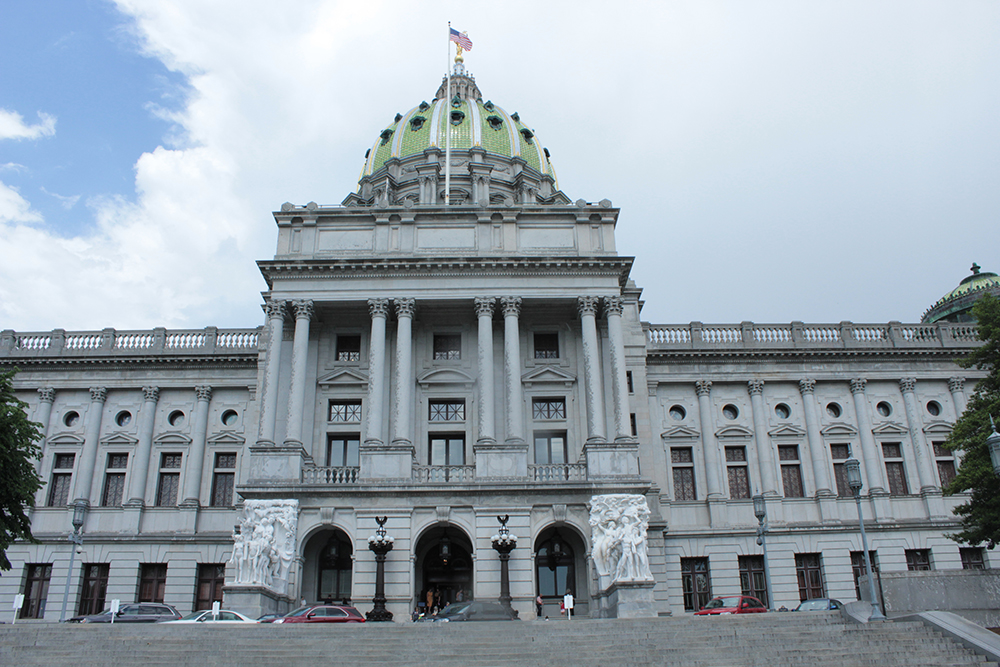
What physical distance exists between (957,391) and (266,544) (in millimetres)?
37493

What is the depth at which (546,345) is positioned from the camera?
40.9m

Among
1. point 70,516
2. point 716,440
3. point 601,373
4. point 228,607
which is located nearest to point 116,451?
point 70,516

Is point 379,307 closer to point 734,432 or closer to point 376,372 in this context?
point 376,372

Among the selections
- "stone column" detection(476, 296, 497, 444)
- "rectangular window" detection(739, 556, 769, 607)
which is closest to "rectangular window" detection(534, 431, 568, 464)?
"stone column" detection(476, 296, 497, 444)

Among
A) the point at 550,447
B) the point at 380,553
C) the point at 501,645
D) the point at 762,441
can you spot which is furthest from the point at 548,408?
the point at 501,645

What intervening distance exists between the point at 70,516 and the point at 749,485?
35.0 m

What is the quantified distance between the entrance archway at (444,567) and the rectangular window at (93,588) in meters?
17.2

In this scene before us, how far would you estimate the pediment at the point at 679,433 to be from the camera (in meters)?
43.9

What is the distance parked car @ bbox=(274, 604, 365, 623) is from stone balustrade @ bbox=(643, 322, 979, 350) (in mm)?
23963

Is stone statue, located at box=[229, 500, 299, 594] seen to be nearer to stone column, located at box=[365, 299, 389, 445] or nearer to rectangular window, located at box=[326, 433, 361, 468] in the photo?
stone column, located at box=[365, 299, 389, 445]

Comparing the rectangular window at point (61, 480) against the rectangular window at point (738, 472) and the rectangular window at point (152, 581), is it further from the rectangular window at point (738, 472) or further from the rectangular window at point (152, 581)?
the rectangular window at point (738, 472)

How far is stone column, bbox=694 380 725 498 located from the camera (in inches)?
1689

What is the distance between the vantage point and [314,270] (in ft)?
127

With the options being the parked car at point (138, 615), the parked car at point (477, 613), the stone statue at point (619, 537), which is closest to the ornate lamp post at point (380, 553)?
the parked car at point (477, 613)
